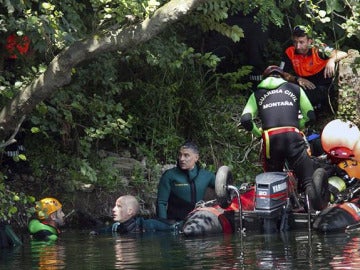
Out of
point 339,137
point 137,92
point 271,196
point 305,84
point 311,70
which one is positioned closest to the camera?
point 271,196

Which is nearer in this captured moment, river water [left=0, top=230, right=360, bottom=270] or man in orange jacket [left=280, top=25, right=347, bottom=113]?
river water [left=0, top=230, right=360, bottom=270]

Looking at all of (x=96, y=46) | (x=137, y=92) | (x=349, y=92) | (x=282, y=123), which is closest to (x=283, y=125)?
(x=282, y=123)

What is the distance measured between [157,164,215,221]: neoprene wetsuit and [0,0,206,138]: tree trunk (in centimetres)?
316

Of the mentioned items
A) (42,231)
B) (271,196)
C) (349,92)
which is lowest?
(42,231)

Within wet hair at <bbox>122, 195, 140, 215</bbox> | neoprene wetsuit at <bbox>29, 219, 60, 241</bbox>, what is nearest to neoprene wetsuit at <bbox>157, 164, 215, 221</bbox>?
wet hair at <bbox>122, 195, 140, 215</bbox>

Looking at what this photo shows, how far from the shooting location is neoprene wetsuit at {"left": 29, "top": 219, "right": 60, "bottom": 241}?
15.8 metres

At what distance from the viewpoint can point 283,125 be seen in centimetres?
1583

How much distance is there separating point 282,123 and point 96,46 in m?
3.29

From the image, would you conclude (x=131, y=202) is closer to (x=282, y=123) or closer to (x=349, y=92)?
(x=282, y=123)

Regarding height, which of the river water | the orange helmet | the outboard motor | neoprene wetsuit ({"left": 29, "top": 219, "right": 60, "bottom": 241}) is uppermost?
the orange helmet

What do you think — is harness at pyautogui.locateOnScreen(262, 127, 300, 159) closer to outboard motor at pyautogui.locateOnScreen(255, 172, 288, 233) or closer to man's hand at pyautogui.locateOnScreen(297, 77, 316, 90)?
outboard motor at pyautogui.locateOnScreen(255, 172, 288, 233)

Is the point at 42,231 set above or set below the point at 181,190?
below

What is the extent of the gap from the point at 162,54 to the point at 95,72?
0.92m

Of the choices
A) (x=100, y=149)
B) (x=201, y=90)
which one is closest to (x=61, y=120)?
(x=100, y=149)
